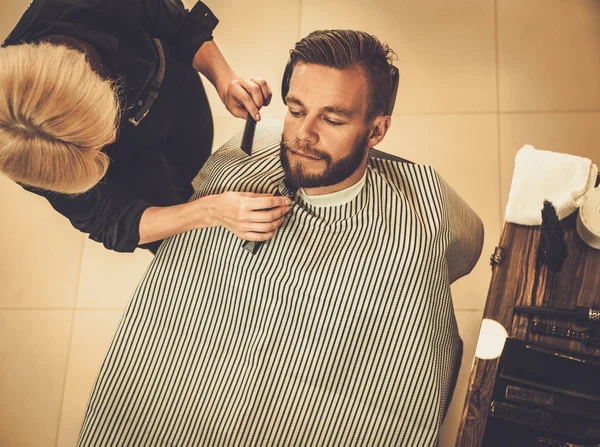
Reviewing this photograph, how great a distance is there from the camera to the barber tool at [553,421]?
4.18 ft

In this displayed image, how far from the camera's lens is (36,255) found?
102 inches

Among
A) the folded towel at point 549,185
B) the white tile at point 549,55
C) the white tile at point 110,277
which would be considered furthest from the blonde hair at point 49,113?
the white tile at point 549,55

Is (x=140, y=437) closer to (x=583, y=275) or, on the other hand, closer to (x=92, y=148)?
(x=92, y=148)

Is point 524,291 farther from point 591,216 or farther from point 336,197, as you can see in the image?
point 336,197

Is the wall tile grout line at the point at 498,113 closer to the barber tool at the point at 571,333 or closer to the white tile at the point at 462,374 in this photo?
the white tile at the point at 462,374

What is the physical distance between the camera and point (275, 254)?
1.48 meters

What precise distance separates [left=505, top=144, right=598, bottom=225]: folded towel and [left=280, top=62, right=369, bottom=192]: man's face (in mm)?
460

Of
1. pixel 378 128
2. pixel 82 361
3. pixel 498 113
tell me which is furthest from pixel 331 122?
pixel 82 361

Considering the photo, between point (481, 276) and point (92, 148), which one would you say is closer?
point (92, 148)

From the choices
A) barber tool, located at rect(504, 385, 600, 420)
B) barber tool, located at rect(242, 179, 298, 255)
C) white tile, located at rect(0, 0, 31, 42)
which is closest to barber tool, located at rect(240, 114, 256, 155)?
barber tool, located at rect(242, 179, 298, 255)

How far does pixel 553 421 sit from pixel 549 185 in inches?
25.0

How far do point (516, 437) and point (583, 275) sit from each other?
48 centimetres

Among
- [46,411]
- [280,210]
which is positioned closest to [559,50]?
[280,210]

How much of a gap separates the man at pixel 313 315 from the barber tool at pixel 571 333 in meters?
0.25
